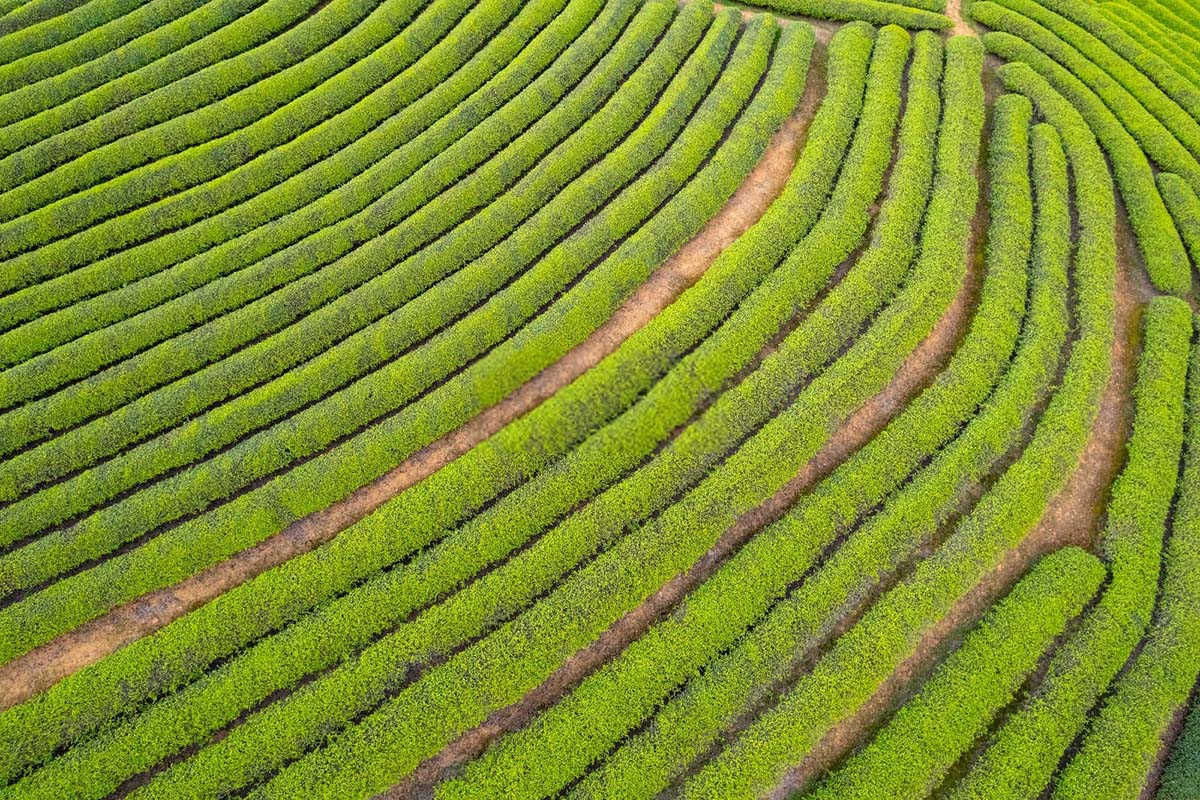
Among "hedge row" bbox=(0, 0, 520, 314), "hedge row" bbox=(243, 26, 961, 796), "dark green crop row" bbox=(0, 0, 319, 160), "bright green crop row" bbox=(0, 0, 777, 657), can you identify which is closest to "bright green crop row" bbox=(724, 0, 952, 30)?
"bright green crop row" bbox=(0, 0, 777, 657)

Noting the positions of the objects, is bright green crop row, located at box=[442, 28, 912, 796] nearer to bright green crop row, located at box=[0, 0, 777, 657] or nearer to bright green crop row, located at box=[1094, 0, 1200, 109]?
bright green crop row, located at box=[0, 0, 777, 657]

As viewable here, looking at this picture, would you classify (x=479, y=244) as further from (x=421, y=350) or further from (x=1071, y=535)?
(x=1071, y=535)

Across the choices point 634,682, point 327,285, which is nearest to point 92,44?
point 327,285

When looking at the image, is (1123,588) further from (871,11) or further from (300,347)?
(871,11)

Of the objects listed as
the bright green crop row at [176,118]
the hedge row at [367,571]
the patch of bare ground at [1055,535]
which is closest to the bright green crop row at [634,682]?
the hedge row at [367,571]

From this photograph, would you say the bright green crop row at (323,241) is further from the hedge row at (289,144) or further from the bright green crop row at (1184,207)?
the bright green crop row at (1184,207)
